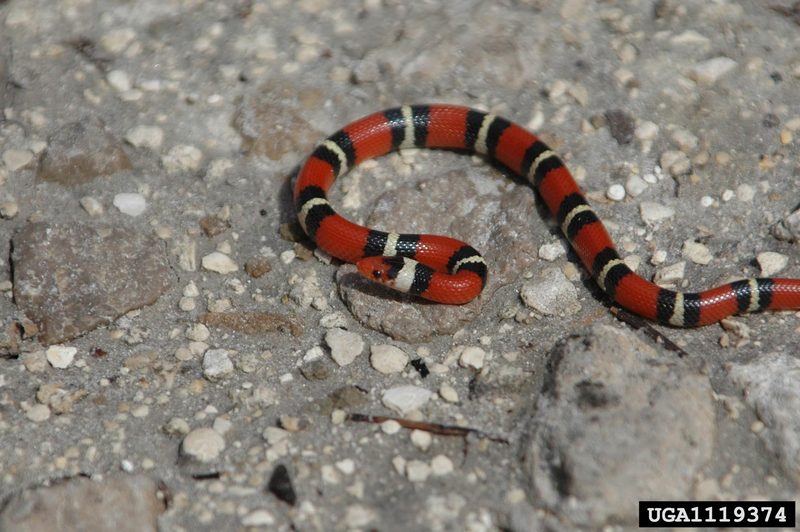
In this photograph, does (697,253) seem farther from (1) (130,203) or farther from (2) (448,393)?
(1) (130,203)

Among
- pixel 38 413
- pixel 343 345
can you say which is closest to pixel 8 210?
pixel 38 413

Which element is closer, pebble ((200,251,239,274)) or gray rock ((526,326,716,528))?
gray rock ((526,326,716,528))

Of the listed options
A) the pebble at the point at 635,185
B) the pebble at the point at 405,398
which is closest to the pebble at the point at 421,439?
the pebble at the point at 405,398

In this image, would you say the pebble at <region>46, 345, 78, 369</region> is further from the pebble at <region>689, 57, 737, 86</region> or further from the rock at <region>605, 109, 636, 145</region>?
the pebble at <region>689, 57, 737, 86</region>

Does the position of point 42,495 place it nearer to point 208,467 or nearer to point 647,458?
point 208,467

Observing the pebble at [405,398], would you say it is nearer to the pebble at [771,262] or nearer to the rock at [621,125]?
the pebble at [771,262]

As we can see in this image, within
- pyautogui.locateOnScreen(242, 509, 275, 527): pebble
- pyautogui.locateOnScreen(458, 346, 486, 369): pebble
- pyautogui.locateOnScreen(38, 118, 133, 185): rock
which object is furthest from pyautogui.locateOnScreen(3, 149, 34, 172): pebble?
pyautogui.locateOnScreen(458, 346, 486, 369): pebble
